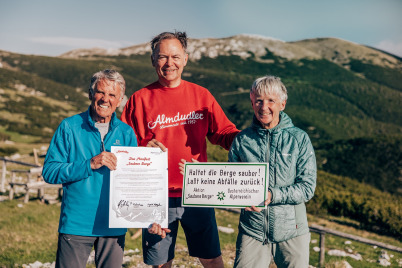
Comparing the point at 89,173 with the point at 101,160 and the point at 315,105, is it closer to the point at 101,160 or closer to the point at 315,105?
the point at 101,160

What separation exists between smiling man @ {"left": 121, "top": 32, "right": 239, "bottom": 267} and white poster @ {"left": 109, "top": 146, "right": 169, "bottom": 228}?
0.42 metres

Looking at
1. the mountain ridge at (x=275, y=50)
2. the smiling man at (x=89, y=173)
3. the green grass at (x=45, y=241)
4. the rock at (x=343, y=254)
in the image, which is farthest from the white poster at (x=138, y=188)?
the mountain ridge at (x=275, y=50)

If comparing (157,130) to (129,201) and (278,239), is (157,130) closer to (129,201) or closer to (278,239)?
(129,201)

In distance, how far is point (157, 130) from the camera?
3.75m

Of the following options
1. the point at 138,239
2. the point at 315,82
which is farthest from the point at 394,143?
the point at 315,82

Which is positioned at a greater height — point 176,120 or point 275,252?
point 176,120

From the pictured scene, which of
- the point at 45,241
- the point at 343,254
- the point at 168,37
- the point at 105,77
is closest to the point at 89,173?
the point at 105,77

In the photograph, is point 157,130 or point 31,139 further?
point 31,139

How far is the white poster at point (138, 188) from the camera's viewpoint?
3.19 meters

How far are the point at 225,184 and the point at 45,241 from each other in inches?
265

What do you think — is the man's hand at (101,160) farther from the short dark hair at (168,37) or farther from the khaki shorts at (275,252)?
the khaki shorts at (275,252)

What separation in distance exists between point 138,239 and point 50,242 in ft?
6.60

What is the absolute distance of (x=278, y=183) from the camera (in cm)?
321

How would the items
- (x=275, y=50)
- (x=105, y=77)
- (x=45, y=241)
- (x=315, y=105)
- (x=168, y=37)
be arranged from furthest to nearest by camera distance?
(x=275, y=50)
(x=315, y=105)
(x=45, y=241)
(x=168, y=37)
(x=105, y=77)
